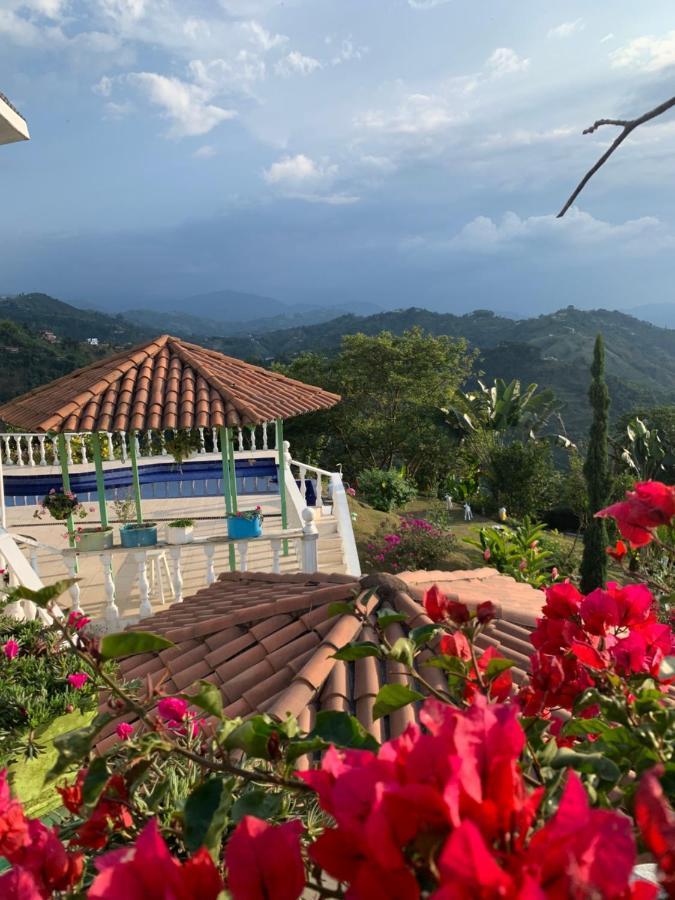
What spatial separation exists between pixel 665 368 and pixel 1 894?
9629 centimetres

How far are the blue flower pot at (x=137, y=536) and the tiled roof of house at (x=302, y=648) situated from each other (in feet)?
10.0

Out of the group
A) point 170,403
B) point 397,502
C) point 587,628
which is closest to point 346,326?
point 397,502

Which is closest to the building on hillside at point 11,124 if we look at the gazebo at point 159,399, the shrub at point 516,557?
the gazebo at point 159,399

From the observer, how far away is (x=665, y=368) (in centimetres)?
8519

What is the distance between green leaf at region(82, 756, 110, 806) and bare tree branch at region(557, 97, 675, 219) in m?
1.55

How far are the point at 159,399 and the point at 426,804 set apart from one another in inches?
274

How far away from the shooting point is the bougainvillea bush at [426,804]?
1.63ft

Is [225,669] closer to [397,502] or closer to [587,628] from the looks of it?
[587,628]

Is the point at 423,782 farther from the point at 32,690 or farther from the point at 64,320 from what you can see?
the point at 64,320

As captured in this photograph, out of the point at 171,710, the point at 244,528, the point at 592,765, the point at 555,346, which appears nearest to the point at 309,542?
the point at 244,528

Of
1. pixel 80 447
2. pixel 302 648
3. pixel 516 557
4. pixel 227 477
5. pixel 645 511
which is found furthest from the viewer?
pixel 80 447

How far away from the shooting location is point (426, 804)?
0.52 metres

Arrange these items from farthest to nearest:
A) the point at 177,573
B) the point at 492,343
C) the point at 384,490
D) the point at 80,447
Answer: the point at 492,343, the point at 384,490, the point at 80,447, the point at 177,573

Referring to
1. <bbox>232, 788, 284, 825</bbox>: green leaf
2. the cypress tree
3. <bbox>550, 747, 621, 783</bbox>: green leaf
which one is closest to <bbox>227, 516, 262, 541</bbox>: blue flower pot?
<bbox>232, 788, 284, 825</bbox>: green leaf
